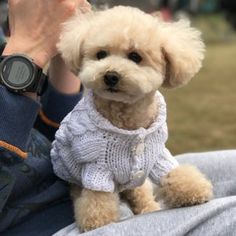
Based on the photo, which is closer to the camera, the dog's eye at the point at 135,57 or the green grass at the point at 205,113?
the dog's eye at the point at 135,57

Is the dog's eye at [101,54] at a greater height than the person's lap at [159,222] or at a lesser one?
greater

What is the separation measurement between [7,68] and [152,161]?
1.08 ft

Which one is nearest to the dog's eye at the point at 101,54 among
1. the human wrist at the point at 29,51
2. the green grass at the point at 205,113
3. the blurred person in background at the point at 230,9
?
the human wrist at the point at 29,51

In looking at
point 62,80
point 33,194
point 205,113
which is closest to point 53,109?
point 62,80

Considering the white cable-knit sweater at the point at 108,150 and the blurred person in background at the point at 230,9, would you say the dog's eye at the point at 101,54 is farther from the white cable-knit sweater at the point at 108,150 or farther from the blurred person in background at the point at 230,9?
the blurred person in background at the point at 230,9

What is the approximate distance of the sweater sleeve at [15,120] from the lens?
107cm

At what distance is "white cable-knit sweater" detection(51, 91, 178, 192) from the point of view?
1.16 meters

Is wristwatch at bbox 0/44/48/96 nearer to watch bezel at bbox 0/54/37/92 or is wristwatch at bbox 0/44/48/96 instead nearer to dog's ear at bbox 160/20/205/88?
watch bezel at bbox 0/54/37/92

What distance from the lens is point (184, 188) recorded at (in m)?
1.15

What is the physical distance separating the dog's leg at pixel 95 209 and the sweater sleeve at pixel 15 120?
16 centimetres

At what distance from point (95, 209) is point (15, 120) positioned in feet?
0.75

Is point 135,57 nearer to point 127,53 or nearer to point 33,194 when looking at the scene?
point 127,53

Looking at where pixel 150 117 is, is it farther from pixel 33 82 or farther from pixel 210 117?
pixel 210 117

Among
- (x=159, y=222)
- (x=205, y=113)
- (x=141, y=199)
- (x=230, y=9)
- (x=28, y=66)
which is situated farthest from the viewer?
(x=230, y=9)
